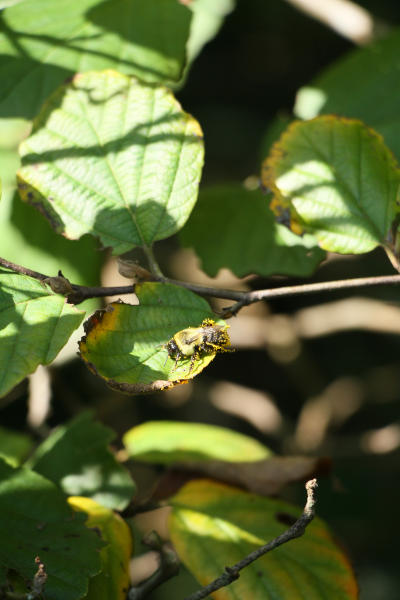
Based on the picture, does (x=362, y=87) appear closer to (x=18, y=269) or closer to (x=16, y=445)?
(x=18, y=269)

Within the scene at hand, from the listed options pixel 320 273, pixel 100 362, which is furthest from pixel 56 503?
pixel 320 273

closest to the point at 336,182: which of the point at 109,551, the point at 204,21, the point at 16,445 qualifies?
the point at 109,551

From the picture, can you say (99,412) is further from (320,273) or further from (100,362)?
(100,362)

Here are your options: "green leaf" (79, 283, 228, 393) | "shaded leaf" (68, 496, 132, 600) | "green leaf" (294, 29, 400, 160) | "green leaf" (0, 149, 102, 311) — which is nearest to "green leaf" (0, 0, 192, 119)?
"green leaf" (0, 149, 102, 311)

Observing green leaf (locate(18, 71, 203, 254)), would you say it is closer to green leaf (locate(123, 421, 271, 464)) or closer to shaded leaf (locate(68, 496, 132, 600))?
shaded leaf (locate(68, 496, 132, 600))

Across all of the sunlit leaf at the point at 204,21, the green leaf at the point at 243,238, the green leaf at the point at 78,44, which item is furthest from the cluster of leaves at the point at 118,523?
the sunlit leaf at the point at 204,21

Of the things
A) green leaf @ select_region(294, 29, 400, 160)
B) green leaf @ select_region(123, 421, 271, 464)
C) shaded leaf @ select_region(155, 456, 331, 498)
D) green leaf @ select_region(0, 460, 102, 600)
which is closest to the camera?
green leaf @ select_region(0, 460, 102, 600)
